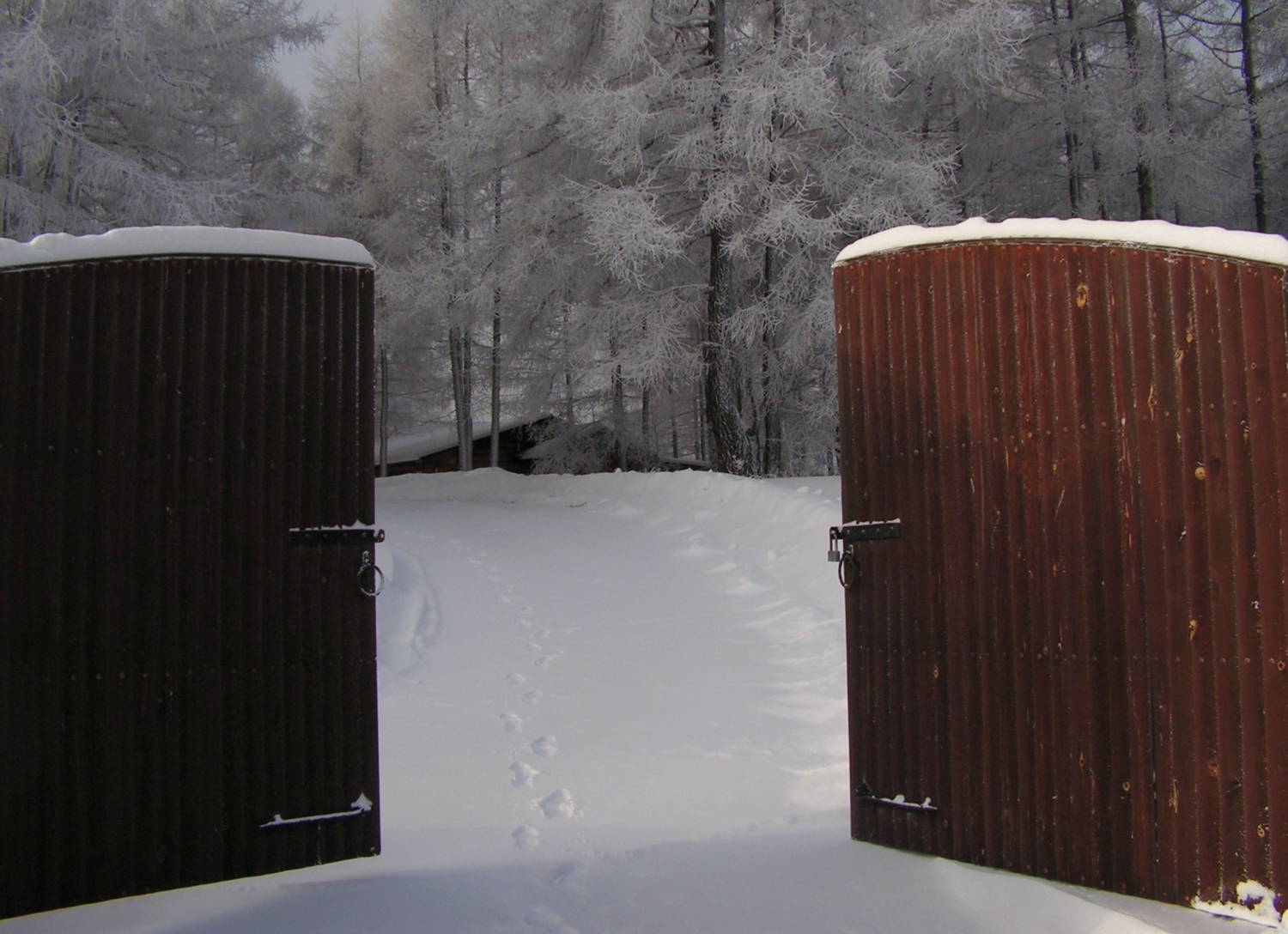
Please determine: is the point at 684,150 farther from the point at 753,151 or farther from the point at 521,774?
the point at 521,774

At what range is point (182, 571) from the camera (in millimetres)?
3650

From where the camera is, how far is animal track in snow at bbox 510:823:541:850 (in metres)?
4.07

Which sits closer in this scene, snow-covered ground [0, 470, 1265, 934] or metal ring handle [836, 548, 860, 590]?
snow-covered ground [0, 470, 1265, 934]

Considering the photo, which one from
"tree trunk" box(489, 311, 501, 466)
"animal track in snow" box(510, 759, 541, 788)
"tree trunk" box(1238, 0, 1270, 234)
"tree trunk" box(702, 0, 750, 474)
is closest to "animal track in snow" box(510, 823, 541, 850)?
"animal track in snow" box(510, 759, 541, 788)

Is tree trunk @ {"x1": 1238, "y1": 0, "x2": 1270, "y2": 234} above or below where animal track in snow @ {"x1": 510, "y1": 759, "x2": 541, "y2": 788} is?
above

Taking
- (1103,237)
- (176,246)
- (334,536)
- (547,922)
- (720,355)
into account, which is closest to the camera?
(547,922)

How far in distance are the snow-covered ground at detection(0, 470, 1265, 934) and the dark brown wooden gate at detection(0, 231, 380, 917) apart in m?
0.27

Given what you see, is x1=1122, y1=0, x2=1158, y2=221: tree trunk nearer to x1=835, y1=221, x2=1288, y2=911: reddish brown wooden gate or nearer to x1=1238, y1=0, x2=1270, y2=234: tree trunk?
x1=1238, y1=0, x2=1270, y2=234: tree trunk

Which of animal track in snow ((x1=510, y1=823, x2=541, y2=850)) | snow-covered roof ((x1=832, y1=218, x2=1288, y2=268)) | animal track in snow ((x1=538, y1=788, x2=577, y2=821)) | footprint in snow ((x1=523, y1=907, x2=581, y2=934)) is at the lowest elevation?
footprint in snow ((x1=523, y1=907, x2=581, y2=934))

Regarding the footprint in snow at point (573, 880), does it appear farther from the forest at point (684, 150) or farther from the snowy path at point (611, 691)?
the forest at point (684, 150)

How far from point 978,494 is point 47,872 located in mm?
3588

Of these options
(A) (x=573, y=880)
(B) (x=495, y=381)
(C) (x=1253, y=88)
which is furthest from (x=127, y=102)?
(C) (x=1253, y=88)

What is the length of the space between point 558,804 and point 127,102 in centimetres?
1229

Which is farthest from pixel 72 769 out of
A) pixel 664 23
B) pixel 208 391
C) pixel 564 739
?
pixel 664 23
